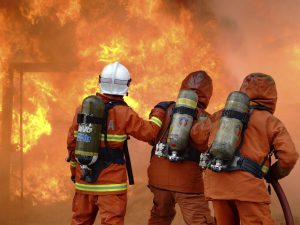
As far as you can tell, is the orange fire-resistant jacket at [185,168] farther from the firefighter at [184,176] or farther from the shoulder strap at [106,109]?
the shoulder strap at [106,109]

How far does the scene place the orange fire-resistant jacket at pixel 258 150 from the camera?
369 cm

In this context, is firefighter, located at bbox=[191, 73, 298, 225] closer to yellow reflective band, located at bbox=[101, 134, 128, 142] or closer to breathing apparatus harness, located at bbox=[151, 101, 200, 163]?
breathing apparatus harness, located at bbox=[151, 101, 200, 163]

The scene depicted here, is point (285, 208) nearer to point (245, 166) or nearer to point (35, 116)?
point (245, 166)

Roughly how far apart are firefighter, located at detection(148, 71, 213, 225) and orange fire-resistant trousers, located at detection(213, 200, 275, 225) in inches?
20.1

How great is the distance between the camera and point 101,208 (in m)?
4.22

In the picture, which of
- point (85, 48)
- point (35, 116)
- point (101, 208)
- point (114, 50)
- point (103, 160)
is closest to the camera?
point (101, 208)

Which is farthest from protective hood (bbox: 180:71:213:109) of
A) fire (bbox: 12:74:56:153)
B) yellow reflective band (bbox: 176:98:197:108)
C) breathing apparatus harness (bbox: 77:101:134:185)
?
fire (bbox: 12:74:56:153)

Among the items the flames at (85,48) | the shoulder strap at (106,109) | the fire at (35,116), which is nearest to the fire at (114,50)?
the flames at (85,48)

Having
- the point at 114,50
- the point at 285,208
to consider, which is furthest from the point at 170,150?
the point at 114,50

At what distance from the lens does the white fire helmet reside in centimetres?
455

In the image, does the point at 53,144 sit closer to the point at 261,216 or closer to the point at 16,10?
the point at 16,10

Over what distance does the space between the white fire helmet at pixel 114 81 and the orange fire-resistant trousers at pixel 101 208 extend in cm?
112

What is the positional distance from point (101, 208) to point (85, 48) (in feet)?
22.0

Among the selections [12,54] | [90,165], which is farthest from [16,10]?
[90,165]
